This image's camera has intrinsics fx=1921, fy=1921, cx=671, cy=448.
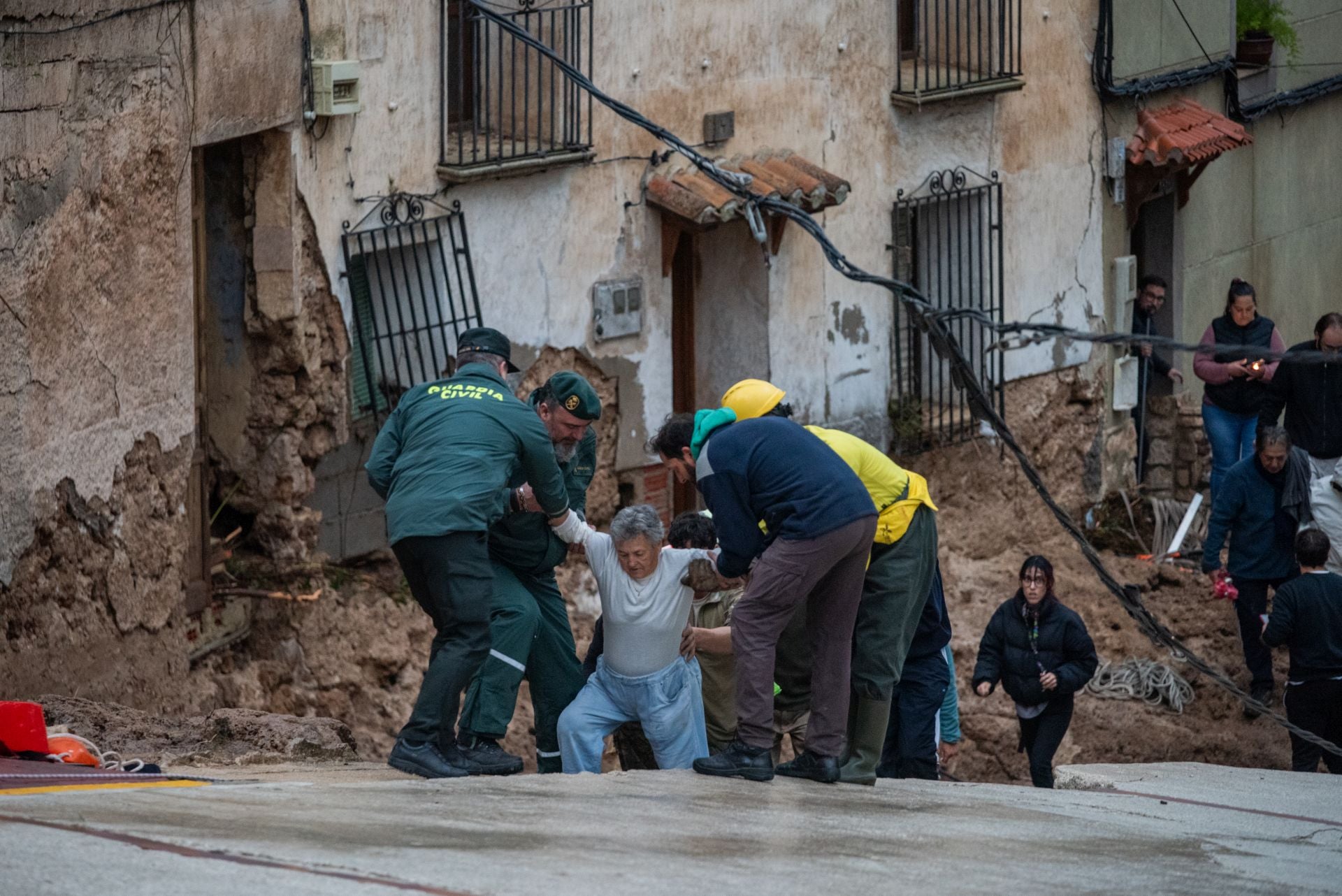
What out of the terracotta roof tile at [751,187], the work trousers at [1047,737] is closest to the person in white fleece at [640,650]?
the work trousers at [1047,737]

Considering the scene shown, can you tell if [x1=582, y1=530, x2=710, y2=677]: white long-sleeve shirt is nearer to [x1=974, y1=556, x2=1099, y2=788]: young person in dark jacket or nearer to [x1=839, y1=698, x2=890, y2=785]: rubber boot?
[x1=839, y1=698, x2=890, y2=785]: rubber boot

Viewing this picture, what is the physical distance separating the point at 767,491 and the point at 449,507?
1064 millimetres

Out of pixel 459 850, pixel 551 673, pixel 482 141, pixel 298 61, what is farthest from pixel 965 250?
pixel 459 850

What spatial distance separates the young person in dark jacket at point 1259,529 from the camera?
35.3ft

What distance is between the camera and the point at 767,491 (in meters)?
6.23

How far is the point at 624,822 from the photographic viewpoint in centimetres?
530

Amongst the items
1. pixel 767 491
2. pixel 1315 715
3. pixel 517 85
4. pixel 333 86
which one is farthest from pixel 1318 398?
pixel 767 491

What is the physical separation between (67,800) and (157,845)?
2.34 ft

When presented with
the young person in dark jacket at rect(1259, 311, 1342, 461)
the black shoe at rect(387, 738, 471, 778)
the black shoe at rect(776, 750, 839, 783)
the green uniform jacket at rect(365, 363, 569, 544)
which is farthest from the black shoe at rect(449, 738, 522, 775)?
the young person in dark jacket at rect(1259, 311, 1342, 461)

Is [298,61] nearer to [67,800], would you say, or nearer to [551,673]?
[551,673]

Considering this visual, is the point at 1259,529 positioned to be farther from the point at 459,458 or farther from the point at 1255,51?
the point at 1255,51

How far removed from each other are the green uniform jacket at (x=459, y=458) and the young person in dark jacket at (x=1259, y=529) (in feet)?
17.8

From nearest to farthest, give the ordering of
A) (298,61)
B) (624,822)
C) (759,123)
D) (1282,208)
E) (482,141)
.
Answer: (624,822) < (298,61) < (482,141) < (759,123) < (1282,208)

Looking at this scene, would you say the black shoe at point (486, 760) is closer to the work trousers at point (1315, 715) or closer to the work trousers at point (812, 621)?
the work trousers at point (812, 621)
